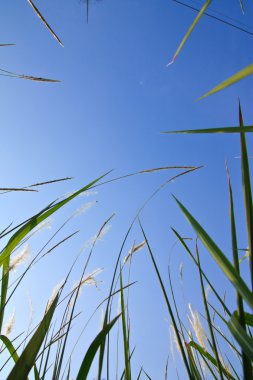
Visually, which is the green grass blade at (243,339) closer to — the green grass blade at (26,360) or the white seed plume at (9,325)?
the green grass blade at (26,360)

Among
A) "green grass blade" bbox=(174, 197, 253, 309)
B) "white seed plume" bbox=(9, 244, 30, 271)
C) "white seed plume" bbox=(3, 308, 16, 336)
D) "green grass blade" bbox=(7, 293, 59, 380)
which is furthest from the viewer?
"white seed plume" bbox=(3, 308, 16, 336)

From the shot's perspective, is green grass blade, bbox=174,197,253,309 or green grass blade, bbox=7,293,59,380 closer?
green grass blade, bbox=174,197,253,309

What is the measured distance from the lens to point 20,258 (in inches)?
54.0

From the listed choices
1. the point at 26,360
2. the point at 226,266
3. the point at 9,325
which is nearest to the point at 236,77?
the point at 226,266

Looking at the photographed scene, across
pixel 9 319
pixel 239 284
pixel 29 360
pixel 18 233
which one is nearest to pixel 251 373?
pixel 239 284

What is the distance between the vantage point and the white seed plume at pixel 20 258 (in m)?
1.30

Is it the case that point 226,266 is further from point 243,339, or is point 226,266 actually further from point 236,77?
point 236,77

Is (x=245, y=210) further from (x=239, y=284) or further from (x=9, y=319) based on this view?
(x=9, y=319)

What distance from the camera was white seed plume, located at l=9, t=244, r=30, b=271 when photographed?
4.27ft

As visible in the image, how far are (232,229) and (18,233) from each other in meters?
0.45

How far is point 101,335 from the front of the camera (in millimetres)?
Answer: 569

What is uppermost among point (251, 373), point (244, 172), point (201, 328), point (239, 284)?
point (244, 172)

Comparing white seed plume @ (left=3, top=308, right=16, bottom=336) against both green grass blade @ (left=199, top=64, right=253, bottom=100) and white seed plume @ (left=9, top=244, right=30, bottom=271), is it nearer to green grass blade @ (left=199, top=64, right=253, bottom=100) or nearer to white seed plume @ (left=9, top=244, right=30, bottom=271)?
white seed plume @ (left=9, top=244, right=30, bottom=271)

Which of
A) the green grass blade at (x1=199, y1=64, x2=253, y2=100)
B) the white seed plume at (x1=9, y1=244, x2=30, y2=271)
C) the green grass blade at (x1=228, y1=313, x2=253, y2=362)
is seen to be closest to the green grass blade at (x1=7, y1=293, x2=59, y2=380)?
the green grass blade at (x1=228, y1=313, x2=253, y2=362)
